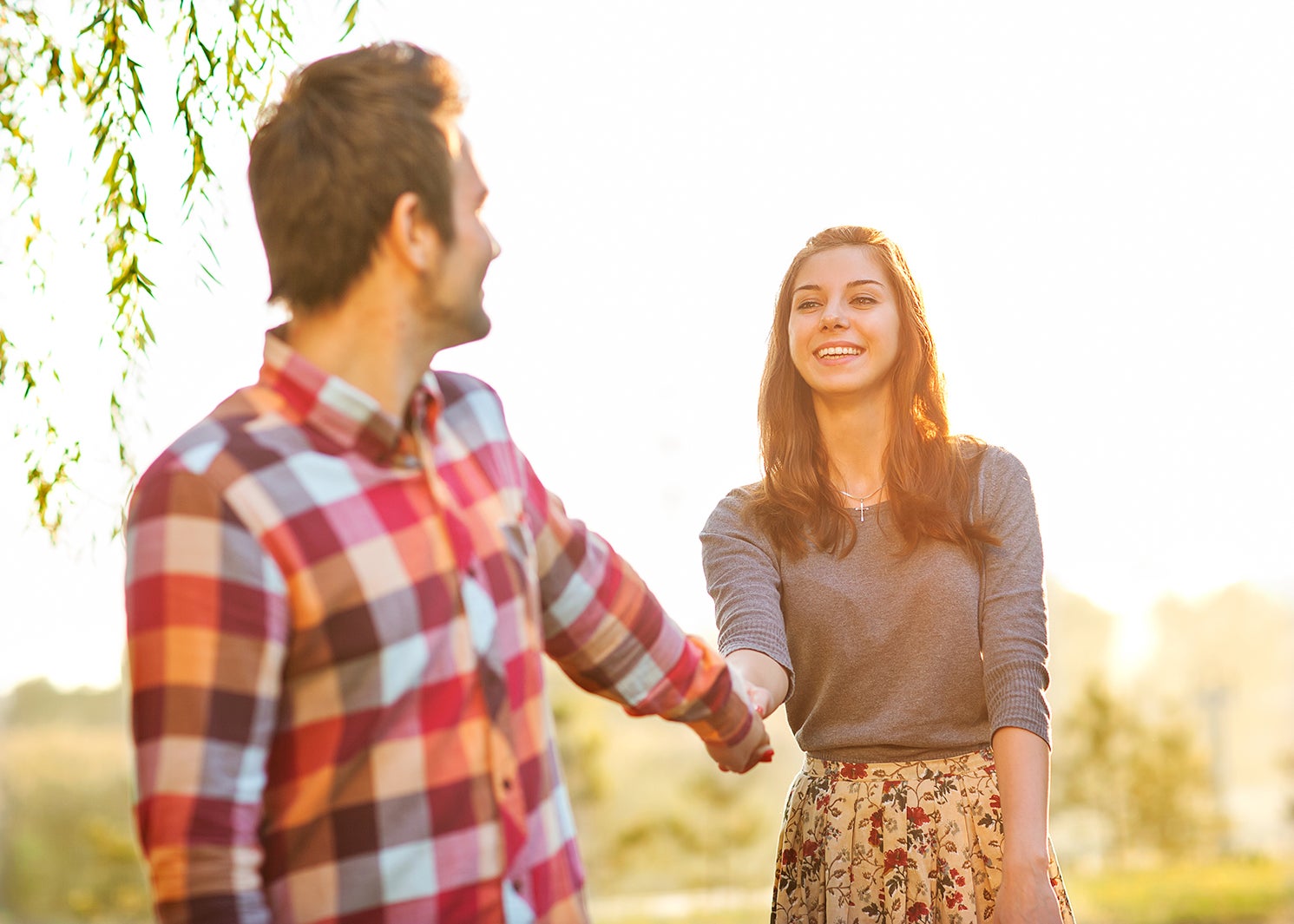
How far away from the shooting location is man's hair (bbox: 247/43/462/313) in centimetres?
122

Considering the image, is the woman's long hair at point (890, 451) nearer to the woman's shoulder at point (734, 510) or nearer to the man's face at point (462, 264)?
the woman's shoulder at point (734, 510)

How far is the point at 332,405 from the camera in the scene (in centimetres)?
120

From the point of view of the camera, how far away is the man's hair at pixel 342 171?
1.22m

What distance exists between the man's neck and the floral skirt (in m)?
1.19

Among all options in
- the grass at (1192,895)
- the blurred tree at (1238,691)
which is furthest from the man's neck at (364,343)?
the blurred tree at (1238,691)

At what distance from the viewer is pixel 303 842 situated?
1110 mm

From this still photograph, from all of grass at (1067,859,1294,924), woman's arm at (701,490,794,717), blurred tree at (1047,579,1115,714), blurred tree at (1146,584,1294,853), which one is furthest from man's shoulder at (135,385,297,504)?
blurred tree at (1146,584,1294,853)

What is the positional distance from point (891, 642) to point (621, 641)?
701mm

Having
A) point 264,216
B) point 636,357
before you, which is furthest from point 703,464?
point 264,216

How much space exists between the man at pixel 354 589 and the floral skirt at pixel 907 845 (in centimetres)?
90

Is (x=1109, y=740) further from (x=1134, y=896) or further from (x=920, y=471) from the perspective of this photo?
(x=920, y=471)

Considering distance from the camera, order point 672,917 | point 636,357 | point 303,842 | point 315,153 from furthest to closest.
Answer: point 636,357
point 672,917
point 315,153
point 303,842

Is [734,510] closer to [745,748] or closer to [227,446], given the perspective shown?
[745,748]

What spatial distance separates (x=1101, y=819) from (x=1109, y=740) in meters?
0.58
